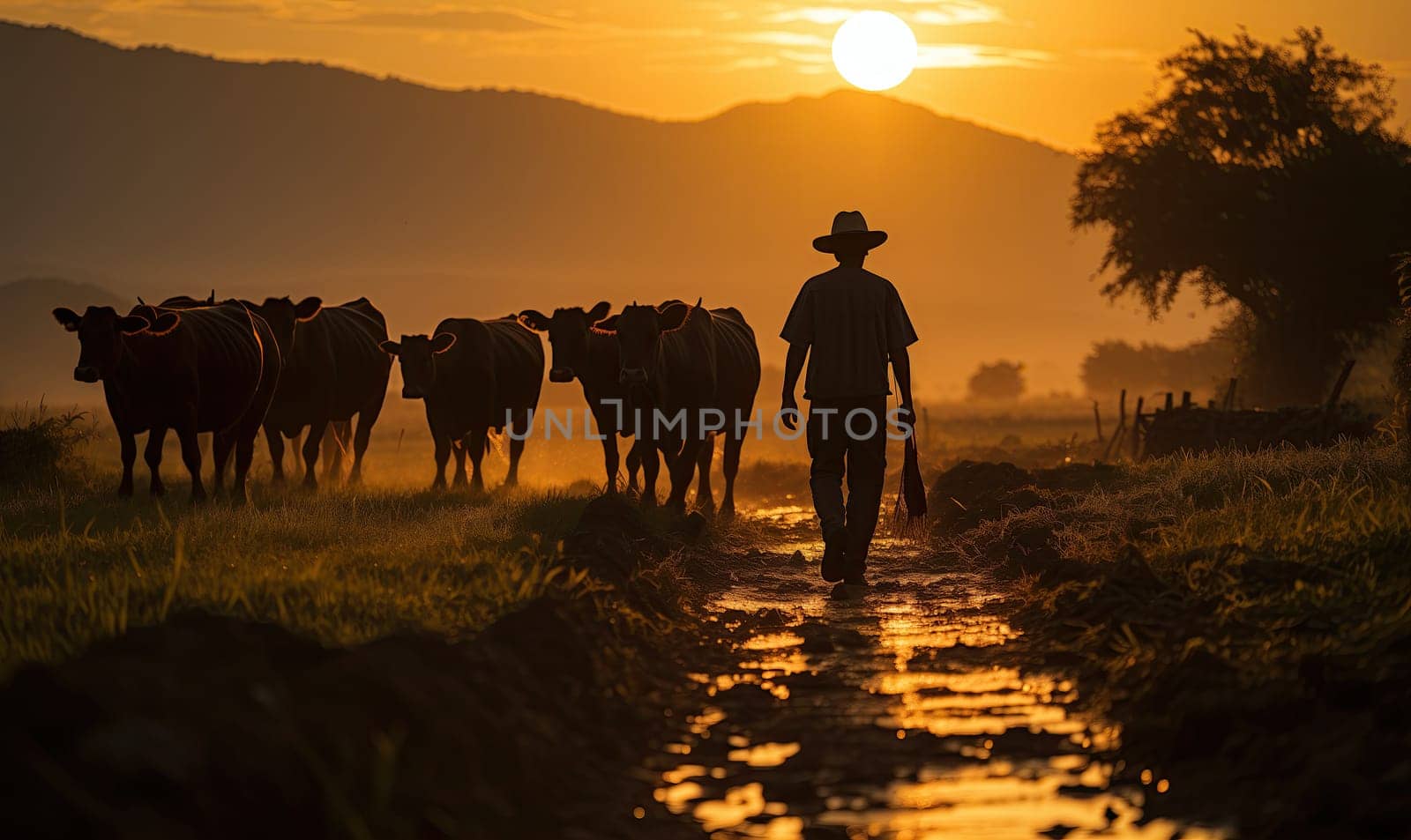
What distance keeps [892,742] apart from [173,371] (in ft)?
34.8

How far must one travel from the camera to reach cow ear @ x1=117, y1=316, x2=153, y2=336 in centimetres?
1445

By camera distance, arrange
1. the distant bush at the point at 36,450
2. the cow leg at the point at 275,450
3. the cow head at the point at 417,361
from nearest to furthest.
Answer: the distant bush at the point at 36,450
the cow leg at the point at 275,450
the cow head at the point at 417,361

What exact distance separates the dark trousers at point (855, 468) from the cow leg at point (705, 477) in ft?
19.2

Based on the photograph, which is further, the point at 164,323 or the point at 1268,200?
the point at 1268,200

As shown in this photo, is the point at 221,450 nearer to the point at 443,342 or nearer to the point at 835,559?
the point at 443,342

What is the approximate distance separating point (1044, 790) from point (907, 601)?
5.08 meters

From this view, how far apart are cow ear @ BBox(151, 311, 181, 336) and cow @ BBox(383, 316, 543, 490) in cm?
469

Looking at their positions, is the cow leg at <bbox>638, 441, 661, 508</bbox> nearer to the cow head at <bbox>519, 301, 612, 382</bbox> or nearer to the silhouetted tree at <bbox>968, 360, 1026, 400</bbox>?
the cow head at <bbox>519, 301, 612, 382</bbox>

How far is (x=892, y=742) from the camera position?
22.6 ft

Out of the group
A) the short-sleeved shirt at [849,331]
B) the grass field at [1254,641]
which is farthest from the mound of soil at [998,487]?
the short-sleeved shirt at [849,331]

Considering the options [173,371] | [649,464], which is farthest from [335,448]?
[649,464]

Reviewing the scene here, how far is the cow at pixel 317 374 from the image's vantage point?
19.2 m

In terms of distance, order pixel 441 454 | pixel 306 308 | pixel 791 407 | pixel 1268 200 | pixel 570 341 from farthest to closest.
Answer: pixel 1268 200, pixel 441 454, pixel 306 308, pixel 570 341, pixel 791 407

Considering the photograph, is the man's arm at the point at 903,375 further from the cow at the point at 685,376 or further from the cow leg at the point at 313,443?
the cow leg at the point at 313,443
